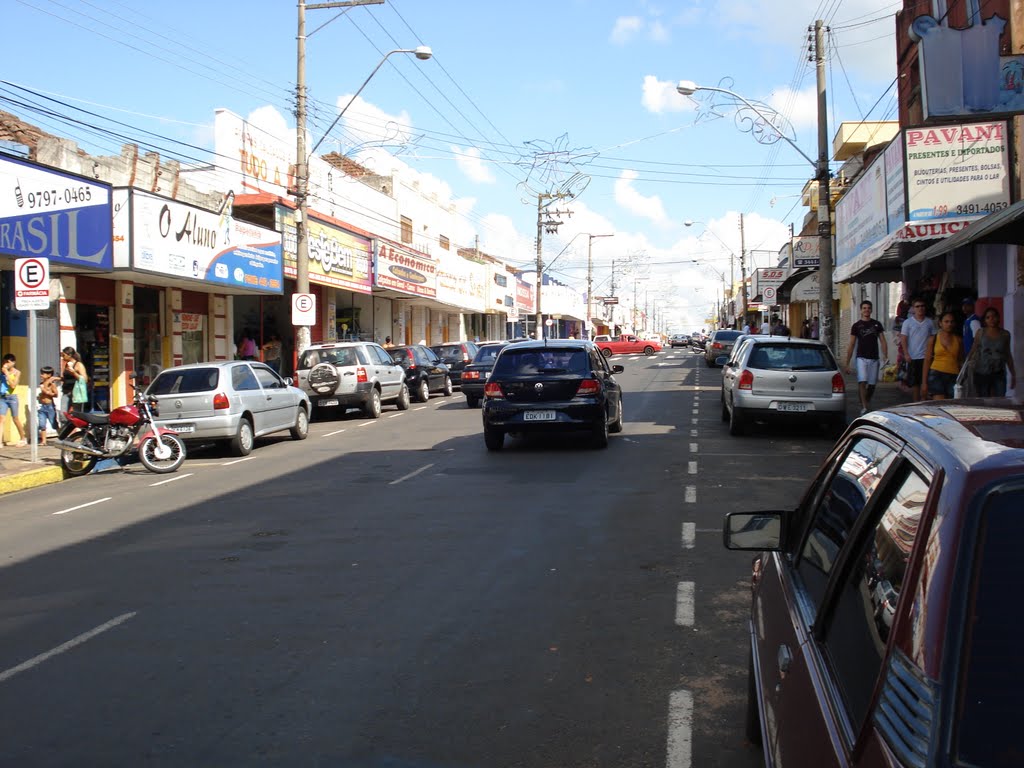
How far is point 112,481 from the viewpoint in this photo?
13891mm

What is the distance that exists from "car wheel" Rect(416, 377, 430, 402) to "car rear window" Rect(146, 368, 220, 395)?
10921 mm

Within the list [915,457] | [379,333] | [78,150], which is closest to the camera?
[915,457]

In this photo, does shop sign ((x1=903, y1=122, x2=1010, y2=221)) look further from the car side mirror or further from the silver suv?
the car side mirror

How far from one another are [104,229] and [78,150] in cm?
270

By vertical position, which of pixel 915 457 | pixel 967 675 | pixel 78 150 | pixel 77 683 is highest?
pixel 78 150

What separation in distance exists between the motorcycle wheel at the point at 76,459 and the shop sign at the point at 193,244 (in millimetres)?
5720

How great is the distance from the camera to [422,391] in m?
26.9

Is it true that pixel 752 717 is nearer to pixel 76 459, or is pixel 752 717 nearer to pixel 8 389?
pixel 76 459

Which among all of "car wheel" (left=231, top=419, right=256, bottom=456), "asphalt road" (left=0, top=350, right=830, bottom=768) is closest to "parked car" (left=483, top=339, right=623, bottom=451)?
"asphalt road" (left=0, top=350, right=830, bottom=768)

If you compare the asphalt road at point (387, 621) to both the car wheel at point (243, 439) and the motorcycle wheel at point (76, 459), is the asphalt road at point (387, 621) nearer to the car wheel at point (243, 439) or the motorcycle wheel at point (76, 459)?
the motorcycle wheel at point (76, 459)

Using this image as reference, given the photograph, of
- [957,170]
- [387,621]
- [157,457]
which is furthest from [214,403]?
[957,170]

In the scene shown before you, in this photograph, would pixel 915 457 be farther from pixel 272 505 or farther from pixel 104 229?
pixel 104 229

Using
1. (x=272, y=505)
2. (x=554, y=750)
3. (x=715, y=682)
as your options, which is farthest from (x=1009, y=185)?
(x=554, y=750)

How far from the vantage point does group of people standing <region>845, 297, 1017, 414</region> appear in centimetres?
1237
